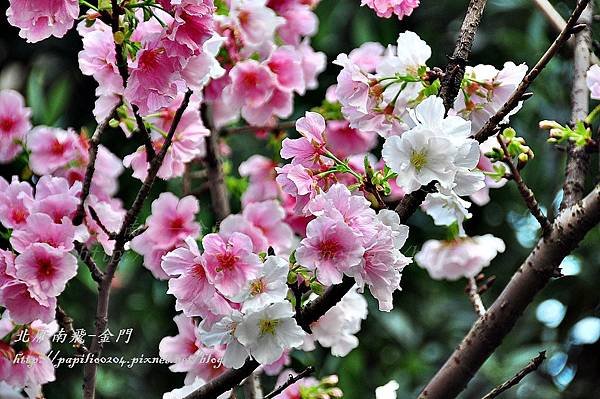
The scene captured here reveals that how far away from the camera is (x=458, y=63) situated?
0.67 m

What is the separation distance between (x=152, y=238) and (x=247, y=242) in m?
0.24

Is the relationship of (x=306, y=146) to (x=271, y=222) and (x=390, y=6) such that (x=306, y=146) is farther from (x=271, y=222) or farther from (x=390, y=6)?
(x=271, y=222)

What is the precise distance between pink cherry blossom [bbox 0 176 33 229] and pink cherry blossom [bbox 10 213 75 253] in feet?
0.06

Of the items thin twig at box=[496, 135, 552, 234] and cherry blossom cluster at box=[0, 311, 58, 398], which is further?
cherry blossom cluster at box=[0, 311, 58, 398]

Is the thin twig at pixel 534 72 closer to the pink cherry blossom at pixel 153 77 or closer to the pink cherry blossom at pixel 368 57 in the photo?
the pink cherry blossom at pixel 153 77

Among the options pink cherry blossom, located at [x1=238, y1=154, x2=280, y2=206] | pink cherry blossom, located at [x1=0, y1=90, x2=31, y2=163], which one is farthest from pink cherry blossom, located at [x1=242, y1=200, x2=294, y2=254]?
pink cherry blossom, located at [x1=0, y1=90, x2=31, y2=163]

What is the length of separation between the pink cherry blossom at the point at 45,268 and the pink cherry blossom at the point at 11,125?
28 cm

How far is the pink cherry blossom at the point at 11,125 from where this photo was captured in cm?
98

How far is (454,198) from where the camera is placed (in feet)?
2.21

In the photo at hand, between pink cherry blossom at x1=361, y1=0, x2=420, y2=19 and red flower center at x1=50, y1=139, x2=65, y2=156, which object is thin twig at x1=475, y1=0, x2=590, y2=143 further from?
red flower center at x1=50, y1=139, x2=65, y2=156

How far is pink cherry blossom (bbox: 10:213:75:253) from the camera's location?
74 centimetres

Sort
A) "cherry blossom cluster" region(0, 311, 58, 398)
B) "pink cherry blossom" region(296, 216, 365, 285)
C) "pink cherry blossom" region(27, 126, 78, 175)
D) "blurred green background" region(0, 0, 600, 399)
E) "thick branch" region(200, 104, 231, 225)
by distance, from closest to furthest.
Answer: "pink cherry blossom" region(296, 216, 365, 285), "cherry blossom cluster" region(0, 311, 58, 398), "pink cherry blossom" region(27, 126, 78, 175), "thick branch" region(200, 104, 231, 225), "blurred green background" region(0, 0, 600, 399)

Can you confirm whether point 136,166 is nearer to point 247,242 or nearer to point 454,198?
point 247,242

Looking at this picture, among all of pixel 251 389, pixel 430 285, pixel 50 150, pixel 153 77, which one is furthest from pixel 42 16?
pixel 430 285
